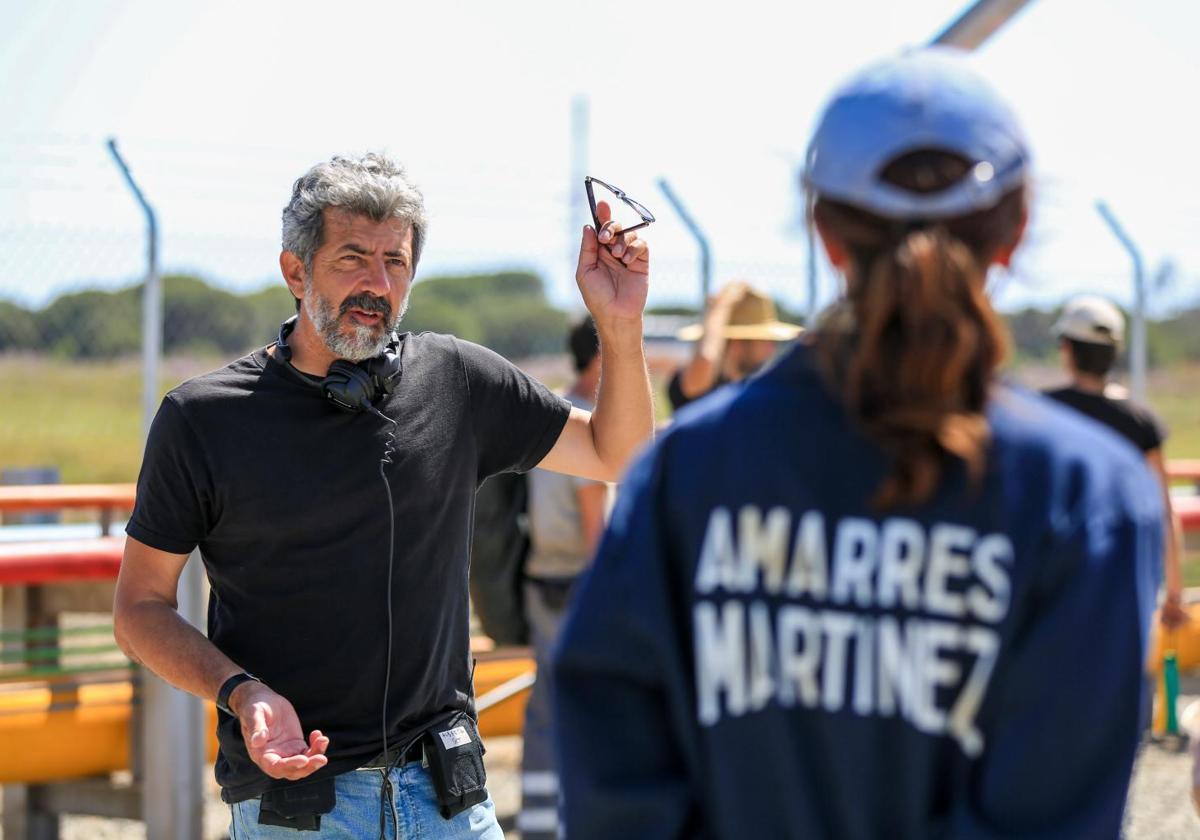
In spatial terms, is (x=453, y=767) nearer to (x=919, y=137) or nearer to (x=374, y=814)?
(x=374, y=814)

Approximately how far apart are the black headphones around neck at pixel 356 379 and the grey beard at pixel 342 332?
19 millimetres

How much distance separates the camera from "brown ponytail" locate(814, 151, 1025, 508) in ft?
4.90

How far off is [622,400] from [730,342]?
12.9 feet

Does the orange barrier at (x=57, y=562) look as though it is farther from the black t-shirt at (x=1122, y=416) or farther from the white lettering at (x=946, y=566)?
the white lettering at (x=946, y=566)

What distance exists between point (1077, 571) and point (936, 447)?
18 cm

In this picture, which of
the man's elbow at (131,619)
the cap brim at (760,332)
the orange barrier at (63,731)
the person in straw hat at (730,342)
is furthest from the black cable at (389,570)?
the cap brim at (760,332)

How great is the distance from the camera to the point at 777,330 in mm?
6965

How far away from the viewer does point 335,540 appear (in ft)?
9.53

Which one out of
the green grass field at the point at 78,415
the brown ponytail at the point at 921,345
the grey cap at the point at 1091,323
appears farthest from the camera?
the green grass field at the point at 78,415

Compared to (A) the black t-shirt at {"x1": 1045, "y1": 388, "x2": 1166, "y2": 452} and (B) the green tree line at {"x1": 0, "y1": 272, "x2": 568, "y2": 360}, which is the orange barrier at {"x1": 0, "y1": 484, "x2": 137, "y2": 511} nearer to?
(B) the green tree line at {"x1": 0, "y1": 272, "x2": 568, "y2": 360}

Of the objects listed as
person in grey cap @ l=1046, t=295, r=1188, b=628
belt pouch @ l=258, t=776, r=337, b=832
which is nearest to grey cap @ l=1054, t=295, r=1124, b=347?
person in grey cap @ l=1046, t=295, r=1188, b=628

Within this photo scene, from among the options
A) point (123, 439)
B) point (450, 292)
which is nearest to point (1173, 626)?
point (123, 439)

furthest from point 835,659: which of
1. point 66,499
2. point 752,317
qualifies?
point 752,317

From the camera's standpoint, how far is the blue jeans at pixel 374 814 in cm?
285
